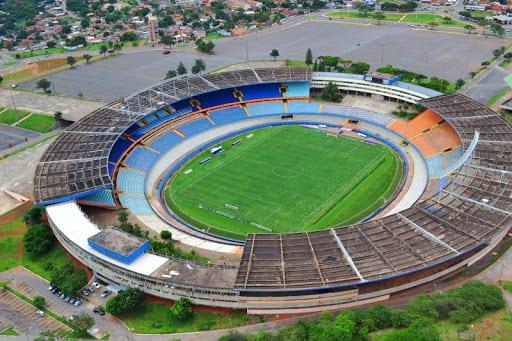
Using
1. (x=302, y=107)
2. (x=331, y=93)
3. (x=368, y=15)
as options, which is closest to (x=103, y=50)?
(x=302, y=107)

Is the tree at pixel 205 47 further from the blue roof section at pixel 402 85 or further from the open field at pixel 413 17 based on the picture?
the open field at pixel 413 17

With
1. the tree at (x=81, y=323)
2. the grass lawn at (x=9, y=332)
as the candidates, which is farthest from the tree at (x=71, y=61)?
the tree at (x=81, y=323)

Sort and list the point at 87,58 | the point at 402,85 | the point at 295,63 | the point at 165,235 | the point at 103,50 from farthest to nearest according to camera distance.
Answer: the point at 103,50 < the point at 87,58 < the point at 295,63 < the point at 402,85 < the point at 165,235

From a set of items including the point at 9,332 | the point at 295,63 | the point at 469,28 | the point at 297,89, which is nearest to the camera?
the point at 9,332

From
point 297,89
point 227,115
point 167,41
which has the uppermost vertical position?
point 167,41

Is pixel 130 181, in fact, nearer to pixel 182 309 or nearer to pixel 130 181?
pixel 130 181

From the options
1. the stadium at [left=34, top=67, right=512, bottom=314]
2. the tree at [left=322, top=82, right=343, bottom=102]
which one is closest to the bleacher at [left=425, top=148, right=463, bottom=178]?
the stadium at [left=34, top=67, right=512, bottom=314]

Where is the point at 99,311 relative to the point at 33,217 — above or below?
below
